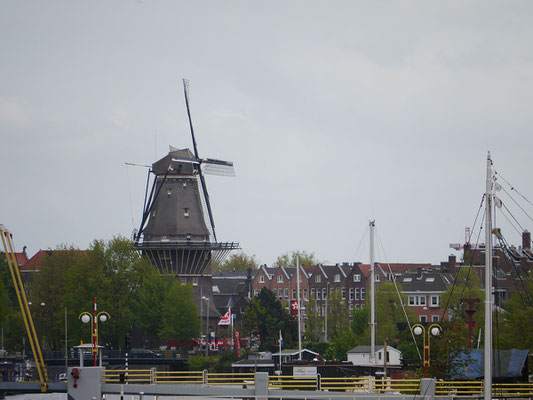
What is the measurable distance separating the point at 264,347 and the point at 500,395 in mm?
67548

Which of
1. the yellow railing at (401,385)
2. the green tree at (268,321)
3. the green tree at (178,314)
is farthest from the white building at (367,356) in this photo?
the yellow railing at (401,385)

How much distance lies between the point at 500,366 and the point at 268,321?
6438 cm

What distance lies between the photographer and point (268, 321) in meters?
122

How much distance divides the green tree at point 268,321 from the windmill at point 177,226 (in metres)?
12.4

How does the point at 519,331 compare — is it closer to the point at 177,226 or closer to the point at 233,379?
the point at 233,379

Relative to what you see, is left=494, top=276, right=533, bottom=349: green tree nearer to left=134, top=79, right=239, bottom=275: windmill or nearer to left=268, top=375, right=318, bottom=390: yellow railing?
left=268, top=375, right=318, bottom=390: yellow railing

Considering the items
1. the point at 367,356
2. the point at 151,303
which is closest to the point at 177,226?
the point at 151,303

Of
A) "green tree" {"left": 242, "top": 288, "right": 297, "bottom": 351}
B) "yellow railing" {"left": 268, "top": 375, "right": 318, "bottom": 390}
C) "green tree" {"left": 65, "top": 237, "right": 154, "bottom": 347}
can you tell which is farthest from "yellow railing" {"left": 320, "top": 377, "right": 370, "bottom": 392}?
"green tree" {"left": 65, "top": 237, "right": 154, "bottom": 347}

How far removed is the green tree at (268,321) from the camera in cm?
12181

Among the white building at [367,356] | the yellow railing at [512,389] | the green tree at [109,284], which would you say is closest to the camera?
the yellow railing at [512,389]

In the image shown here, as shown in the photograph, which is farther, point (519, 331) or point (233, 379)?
point (519, 331)

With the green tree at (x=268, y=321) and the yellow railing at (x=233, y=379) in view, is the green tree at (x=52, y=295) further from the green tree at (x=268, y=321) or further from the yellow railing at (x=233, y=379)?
the yellow railing at (x=233, y=379)

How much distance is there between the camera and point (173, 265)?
13488 cm

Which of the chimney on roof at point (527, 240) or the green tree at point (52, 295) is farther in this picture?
the chimney on roof at point (527, 240)
